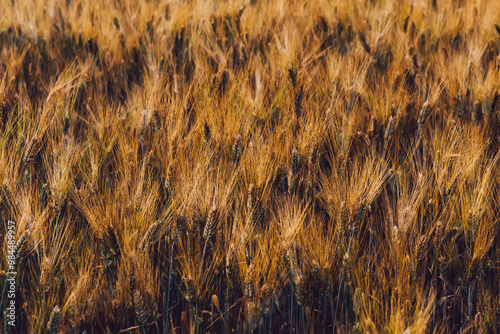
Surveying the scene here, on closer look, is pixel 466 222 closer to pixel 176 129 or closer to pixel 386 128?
pixel 386 128

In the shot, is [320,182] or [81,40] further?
[81,40]

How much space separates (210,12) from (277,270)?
172 centimetres

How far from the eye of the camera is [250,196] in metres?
1.23

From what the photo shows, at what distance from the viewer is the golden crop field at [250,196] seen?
43.6 inches

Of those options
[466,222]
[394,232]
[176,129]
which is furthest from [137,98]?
[466,222]

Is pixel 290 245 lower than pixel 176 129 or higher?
lower

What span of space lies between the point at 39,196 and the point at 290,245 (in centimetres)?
81

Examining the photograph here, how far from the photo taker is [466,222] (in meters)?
1.20

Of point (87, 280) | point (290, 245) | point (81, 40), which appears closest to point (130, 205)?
point (87, 280)

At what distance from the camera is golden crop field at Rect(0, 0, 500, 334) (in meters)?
1.11

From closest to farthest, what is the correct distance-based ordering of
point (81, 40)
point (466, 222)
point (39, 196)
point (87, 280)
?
point (87, 280), point (466, 222), point (39, 196), point (81, 40)

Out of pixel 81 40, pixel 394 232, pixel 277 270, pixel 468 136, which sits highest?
pixel 81 40

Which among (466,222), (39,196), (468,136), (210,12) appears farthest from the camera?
(210,12)

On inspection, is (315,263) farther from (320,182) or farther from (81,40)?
(81,40)
